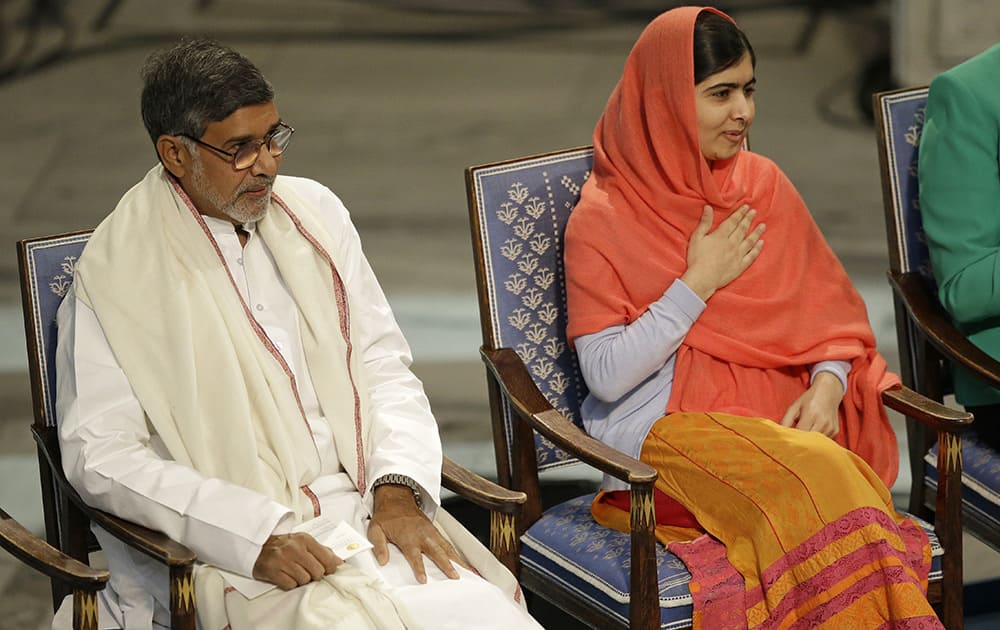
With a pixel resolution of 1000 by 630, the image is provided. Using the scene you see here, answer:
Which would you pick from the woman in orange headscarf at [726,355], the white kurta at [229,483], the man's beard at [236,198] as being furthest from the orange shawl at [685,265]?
the man's beard at [236,198]

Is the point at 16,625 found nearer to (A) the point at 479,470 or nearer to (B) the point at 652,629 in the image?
(A) the point at 479,470

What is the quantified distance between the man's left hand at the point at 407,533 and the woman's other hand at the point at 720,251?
0.74 meters

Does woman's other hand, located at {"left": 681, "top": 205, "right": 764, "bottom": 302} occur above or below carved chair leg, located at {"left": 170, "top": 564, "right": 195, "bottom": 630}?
above

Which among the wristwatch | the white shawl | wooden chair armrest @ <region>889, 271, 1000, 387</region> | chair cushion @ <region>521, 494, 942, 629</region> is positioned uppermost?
the white shawl

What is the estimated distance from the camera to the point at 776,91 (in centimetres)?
831

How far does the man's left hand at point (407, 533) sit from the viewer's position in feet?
8.46

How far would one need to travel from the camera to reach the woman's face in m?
2.99

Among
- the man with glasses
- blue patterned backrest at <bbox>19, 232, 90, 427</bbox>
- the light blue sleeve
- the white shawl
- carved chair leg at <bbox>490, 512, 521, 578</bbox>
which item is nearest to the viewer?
the man with glasses

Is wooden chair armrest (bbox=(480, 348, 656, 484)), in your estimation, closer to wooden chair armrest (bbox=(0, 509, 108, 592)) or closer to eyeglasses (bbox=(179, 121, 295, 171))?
eyeglasses (bbox=(179, 121, 295, 171))

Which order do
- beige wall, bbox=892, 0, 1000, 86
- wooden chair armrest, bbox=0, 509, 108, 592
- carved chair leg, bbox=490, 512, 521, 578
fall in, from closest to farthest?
1. wooden chair armrest, bbox=0, 509, 108, 592
2. carved chair leg, bbox=490, 512, 521, 578
3. beige wall, bbox=892, 0, 1000, 86

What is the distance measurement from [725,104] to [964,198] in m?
0.57

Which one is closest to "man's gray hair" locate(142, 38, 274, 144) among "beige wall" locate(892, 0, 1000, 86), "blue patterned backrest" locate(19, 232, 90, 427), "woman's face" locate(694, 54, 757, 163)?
"blue patterned backrest" locate(19, 232, 90, 427)

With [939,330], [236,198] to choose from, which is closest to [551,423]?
[236,198]

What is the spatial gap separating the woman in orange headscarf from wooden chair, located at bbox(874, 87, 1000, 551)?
158 mm
